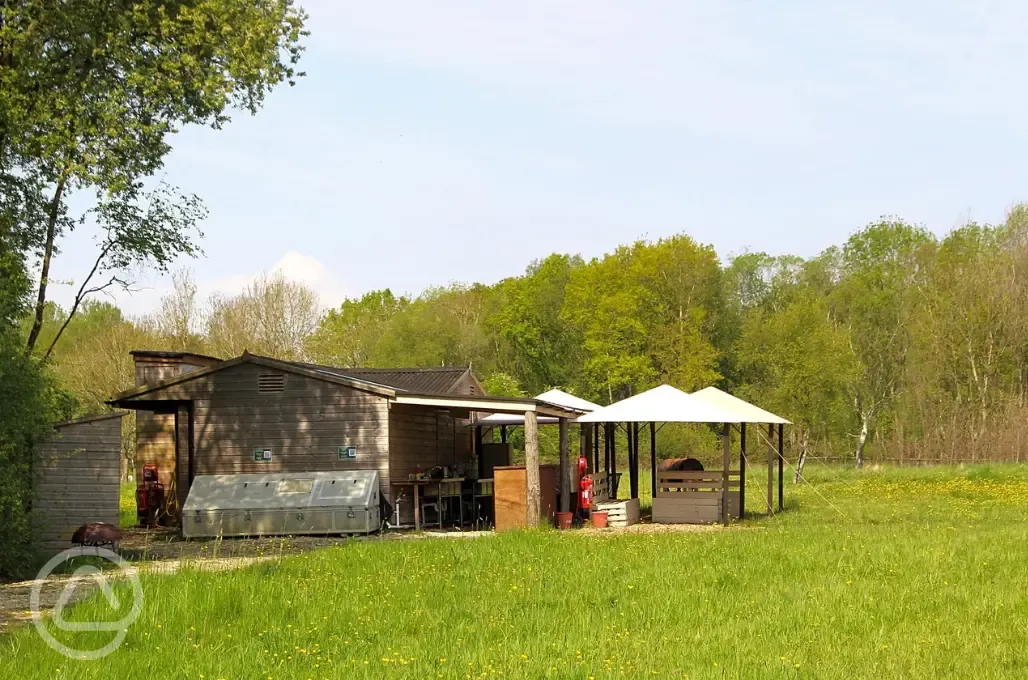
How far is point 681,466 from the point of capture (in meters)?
24.2

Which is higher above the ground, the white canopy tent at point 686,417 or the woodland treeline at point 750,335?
the woodland treeline at point 750,335

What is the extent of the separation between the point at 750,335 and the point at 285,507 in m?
33.7

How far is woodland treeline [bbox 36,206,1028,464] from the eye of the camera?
4716 centimetres

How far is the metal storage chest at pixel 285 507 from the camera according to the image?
862 inches

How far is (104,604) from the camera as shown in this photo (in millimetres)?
11273

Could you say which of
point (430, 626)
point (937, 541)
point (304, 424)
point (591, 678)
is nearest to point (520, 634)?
point (430, 626)

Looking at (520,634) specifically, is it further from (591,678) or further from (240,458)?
(240,458)

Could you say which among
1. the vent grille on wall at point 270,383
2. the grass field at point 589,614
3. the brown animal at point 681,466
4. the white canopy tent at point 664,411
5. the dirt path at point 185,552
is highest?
the vent grille on wall at point 270,383

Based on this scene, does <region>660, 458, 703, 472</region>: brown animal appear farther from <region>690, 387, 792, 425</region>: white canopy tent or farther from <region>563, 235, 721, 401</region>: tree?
<region>563, 235, 721, 401</region>: tree

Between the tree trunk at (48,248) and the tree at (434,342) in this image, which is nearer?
the tree trunk at (48,248)

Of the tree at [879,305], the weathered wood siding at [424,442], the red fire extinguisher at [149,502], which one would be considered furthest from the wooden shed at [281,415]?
the tree at [879,305]

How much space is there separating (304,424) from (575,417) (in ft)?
19.0
